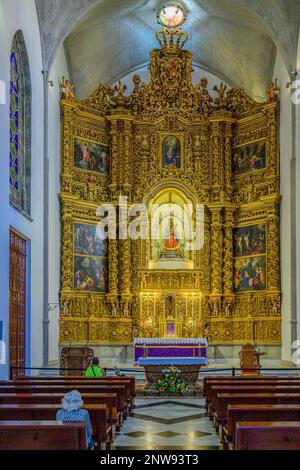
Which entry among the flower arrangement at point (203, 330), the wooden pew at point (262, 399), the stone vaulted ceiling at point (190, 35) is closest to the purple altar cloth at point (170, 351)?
the flower arrangement at point (203, 330)

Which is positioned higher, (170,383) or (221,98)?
(221,98)

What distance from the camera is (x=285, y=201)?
24.9 metres

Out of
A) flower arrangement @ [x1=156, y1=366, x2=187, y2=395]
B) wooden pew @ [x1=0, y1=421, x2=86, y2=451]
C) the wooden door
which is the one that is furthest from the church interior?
wooden pew @ [x1=0, y1=421, x2=86, y2=451]

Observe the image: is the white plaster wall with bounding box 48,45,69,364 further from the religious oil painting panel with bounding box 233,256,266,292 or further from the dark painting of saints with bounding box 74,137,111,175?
the religious oil painting panel with bounding box 233,256,266,292

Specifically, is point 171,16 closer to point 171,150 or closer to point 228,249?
point 171,150

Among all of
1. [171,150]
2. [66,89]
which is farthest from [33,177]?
[171,150]

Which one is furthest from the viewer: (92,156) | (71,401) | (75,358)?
(92,156)

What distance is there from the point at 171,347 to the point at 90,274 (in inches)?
181

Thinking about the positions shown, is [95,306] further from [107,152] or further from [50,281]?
[107,152]

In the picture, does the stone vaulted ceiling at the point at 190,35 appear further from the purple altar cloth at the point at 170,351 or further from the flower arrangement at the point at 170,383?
the flower arrangement at the point at 170,383

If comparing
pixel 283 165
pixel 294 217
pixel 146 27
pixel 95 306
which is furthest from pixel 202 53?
pixel 95 306

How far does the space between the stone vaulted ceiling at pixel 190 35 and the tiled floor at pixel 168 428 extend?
1283 cm

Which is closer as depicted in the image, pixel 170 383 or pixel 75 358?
pixel 170 383

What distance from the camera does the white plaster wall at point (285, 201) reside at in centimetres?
2409
